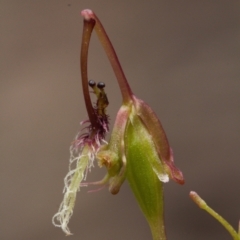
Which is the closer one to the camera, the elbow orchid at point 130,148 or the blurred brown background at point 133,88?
the elbow orchid at point 130,148

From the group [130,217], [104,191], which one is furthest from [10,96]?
[130,217]

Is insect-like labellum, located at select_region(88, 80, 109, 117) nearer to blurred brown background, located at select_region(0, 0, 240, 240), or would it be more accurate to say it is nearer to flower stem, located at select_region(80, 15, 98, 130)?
flower stem, located at select_region(80, 15, 98, 130)

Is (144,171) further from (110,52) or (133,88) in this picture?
(133,88)

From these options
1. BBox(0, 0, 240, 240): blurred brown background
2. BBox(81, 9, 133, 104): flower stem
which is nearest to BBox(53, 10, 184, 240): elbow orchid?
BBox(81, 9, 133, 104): flower stem

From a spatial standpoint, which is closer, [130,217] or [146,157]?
[146,157]

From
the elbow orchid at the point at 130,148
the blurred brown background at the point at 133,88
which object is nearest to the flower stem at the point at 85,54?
the elbow orchid at the point at 130,148

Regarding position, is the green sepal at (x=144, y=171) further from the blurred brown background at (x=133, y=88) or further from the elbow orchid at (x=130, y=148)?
the blurred brown background at (x=133, y=88)

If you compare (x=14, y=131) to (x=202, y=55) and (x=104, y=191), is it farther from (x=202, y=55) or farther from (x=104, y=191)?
(x=202, y=55)
